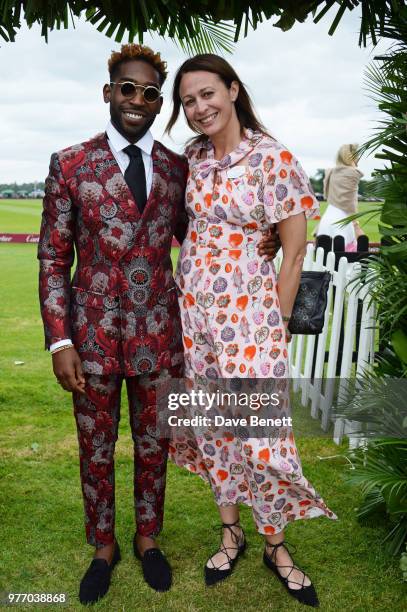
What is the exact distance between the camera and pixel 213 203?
8.80 ft

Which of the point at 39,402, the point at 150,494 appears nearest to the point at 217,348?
the point at 150,494

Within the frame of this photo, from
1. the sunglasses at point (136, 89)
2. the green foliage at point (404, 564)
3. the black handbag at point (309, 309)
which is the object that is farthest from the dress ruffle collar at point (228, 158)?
the green foliage at point (404, 564)

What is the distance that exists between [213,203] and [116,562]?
1683 mm

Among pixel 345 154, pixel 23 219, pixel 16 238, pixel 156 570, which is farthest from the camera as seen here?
pixel 23 219

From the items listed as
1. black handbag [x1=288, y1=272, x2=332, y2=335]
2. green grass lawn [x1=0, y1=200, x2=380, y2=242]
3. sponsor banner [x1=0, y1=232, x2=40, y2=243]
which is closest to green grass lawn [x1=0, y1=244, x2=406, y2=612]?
black handbag [x1=288, y1=272, x2=332, y2=335]

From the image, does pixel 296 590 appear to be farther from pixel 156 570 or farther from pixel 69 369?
pixel 69 369

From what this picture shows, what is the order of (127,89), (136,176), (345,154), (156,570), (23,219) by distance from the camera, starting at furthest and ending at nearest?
(23,219) → (345,154) → (156,570) → (136,176) → (127,89)

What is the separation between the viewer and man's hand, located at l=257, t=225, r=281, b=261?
2716 mm

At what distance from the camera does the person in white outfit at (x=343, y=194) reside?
742 centimetres

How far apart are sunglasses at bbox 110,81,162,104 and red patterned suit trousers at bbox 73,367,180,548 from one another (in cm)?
110

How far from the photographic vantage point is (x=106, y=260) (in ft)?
8.69

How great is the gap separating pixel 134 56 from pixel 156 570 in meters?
2.14

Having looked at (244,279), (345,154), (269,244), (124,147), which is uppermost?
(345,154)

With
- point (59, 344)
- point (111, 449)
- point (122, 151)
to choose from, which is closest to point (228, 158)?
point (122, 151)
